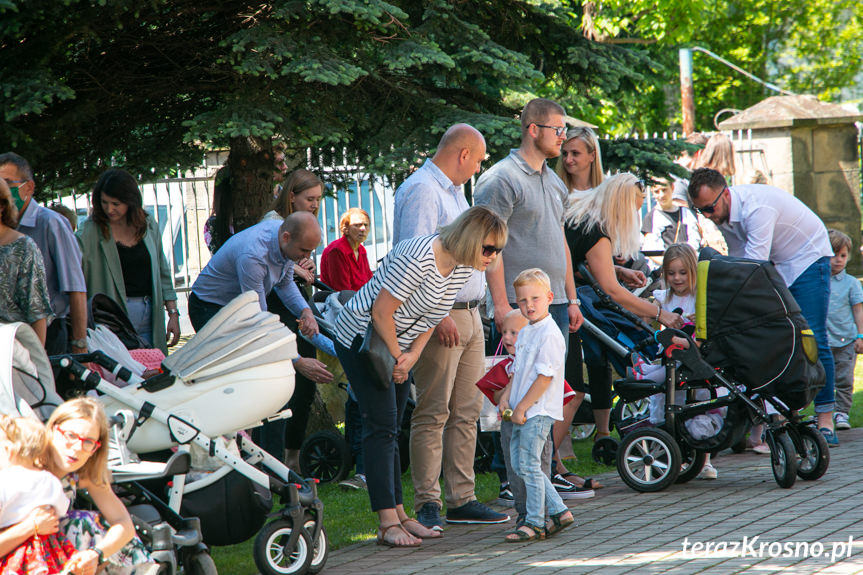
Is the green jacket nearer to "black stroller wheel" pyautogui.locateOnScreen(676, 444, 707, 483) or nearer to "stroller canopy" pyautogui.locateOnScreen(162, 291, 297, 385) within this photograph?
"stroller canopy" pyautogui.locateOnScreen(162, 291, 297, 385)

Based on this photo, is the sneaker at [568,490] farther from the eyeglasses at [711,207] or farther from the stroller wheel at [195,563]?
the stroller wheel at [195,563]

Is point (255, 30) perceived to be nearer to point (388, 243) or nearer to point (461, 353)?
point (461, 353)

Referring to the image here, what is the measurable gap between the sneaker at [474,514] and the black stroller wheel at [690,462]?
4.64 ft

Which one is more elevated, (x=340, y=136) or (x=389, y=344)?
(x=340, y=136)

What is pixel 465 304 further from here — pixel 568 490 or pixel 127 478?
pixel 127 478

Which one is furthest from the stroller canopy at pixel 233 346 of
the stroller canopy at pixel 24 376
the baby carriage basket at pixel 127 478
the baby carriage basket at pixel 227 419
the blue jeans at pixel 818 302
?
the blue jeans at pixel 818 302

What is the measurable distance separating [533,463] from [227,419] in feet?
5.46

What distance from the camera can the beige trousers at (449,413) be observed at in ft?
19.6

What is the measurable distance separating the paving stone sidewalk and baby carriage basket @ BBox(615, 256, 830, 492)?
18cm

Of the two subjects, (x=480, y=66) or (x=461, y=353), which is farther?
(x=480, y=66)

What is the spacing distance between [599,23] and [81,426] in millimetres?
20306

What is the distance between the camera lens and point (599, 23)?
74.9 feet

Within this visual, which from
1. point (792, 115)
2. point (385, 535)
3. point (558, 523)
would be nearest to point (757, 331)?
point (558, 523)

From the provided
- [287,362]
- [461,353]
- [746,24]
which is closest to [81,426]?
[287,362]
